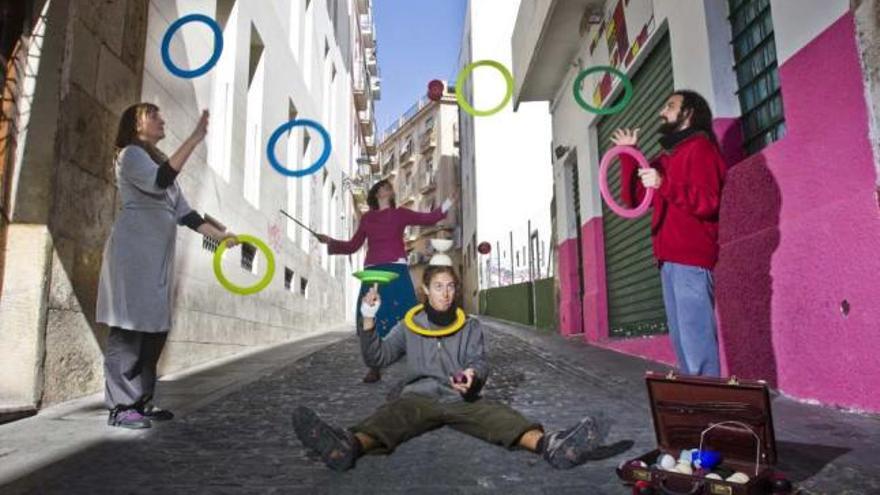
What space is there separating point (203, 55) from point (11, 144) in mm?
3797

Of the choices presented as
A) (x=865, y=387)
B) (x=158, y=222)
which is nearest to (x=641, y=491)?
(x=865, y=387)

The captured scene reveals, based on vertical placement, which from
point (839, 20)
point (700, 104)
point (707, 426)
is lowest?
point (707, 426)

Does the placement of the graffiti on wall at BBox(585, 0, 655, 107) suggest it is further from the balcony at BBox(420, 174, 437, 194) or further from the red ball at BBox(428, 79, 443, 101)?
the balcony at BBox(420, 174, 437, 194)

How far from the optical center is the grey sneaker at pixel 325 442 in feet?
9.30

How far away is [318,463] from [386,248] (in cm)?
279

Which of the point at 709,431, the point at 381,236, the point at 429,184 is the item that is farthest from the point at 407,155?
the point at 709,431

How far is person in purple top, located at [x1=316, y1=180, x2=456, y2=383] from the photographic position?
550 centimetres

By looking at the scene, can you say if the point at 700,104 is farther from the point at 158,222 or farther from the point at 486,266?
the point at 486,266

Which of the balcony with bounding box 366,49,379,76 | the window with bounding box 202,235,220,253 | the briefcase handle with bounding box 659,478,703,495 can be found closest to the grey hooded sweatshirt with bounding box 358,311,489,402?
the briefcase handle with bounding box 659,478,703,495

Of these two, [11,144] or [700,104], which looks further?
[11,144]

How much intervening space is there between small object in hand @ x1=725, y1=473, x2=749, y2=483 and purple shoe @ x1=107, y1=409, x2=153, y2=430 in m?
3.15

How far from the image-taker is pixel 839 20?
3.88m

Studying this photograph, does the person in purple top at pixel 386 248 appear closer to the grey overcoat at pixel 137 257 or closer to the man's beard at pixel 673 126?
the grey overcoat at pixel 137 257

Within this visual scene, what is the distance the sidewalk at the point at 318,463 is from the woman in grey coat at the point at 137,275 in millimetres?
240
